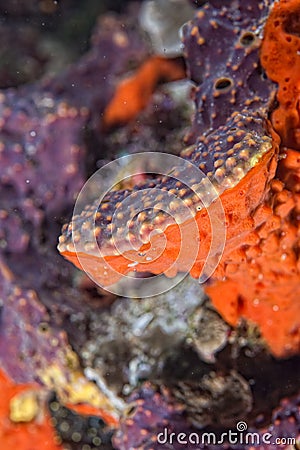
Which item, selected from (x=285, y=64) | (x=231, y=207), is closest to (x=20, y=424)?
(x=231, y=207)

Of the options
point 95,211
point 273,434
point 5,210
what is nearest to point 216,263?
point 95,211

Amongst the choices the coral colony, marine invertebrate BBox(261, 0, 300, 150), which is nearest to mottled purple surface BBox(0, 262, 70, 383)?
the coral colony

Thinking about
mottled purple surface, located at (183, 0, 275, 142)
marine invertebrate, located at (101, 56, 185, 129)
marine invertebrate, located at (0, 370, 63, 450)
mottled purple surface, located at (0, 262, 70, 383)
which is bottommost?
marine invertebrate, located at (0, 370, 63, 450)

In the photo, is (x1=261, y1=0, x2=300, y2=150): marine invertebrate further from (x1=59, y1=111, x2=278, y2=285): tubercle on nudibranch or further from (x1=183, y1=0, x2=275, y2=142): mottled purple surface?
(x1=59, y1=111, x2=278, y2=285): tubercle on nudibranch

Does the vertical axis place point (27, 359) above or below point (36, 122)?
below

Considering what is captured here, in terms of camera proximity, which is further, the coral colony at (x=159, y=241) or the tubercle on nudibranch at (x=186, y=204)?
the coral colony at (x=159, y=241)

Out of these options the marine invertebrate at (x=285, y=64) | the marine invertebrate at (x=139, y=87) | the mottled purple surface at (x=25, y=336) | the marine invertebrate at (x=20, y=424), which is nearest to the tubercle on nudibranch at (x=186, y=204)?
the marine invertebrate at (x=285, y=64)

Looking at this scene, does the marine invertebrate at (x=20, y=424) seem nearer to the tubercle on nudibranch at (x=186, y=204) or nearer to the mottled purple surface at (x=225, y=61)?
the tubercle on nudibranch at (x=186, y=204)

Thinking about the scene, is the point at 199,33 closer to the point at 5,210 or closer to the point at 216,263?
the point at 216,263

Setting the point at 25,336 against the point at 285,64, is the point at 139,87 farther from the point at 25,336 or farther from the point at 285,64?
the point at 25,336
